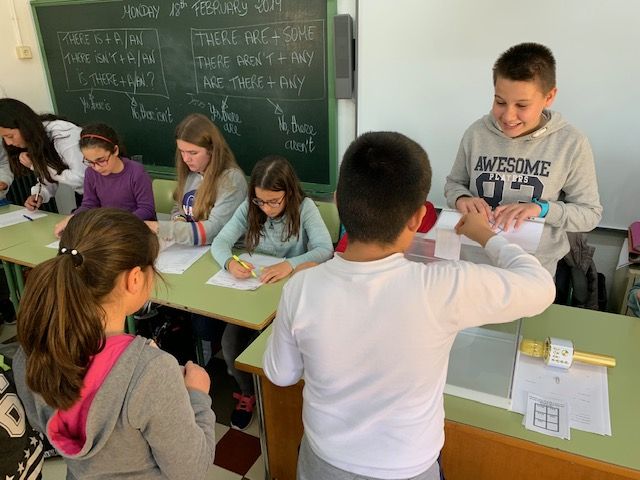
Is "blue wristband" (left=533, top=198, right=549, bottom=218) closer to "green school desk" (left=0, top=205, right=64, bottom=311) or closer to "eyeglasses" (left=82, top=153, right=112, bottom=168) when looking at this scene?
"eyeglasses" (left=82, top=153, right=112, bottom=168)

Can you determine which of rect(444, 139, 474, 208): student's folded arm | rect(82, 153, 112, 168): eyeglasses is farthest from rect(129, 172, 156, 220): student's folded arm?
rect(444, 139, 474, 208): student's folded arm

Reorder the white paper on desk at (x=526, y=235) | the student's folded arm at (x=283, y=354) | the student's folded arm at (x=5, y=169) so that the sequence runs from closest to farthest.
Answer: the student's folded arm at (x=283, y=354), the white paper on desk at (x=526, y=235), the student's folded arm at (x=5, y=169)

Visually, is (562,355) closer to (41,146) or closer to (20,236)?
(20,236)

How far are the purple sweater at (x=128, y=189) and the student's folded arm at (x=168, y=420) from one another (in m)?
1.77

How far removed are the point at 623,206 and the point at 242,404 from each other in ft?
6.65

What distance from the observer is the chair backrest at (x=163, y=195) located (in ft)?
8.99

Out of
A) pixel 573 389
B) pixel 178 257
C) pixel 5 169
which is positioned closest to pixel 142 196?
pixel 178 257

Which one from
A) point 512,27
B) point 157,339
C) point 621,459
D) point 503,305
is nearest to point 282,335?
point 503,305

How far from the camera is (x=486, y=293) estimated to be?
81 centimetres

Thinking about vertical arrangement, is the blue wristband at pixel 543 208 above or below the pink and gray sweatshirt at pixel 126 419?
above

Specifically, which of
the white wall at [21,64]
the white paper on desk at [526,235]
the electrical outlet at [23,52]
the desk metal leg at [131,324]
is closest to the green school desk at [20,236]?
the desk metal leg at [131,324]

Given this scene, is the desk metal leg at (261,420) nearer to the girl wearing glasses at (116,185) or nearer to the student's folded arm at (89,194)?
the girl wearing glasses at (116,185)

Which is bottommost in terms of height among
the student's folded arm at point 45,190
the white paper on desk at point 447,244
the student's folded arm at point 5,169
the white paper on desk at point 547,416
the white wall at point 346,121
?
the white paper on desk at point 547,416

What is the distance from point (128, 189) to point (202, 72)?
1.00 m
